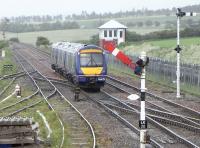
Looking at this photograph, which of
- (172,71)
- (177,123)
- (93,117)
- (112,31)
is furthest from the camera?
(112,31)

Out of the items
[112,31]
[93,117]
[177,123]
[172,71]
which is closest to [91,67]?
[172,71]

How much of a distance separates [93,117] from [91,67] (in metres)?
9.15

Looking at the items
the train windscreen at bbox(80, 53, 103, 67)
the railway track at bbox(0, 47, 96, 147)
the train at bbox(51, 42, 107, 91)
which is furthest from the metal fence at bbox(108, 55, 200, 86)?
the railway track at bbox(0, 47, 96, 147)

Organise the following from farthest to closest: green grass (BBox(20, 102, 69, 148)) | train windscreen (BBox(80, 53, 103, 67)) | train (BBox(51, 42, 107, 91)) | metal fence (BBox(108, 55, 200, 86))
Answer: metal fence (BBox(108, 55, 200, 86))
train windscreen (BBox(80, 53, 103, 67))
train (BBox(51, 42, 107, 91))
green grass (BBox(20, 102, 69, 148))

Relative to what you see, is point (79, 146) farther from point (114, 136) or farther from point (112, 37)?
point (112, 37)

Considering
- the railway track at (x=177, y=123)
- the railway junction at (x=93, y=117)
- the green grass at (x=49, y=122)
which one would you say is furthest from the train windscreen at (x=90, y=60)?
the railway track at (x=177, y=123)

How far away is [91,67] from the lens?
30.7 m

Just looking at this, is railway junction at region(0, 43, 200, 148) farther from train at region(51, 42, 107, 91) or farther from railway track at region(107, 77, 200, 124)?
train at region(51, 42, 107, 91)

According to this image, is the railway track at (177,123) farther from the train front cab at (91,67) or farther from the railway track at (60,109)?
the train front cab at (91,67)

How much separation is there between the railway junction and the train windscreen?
1.71 meters

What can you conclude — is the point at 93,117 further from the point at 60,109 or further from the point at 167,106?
the point at 167,106

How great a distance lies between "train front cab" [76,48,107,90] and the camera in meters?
30.5

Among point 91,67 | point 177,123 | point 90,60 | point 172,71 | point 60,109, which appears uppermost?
point 90,60

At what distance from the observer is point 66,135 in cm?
1767
